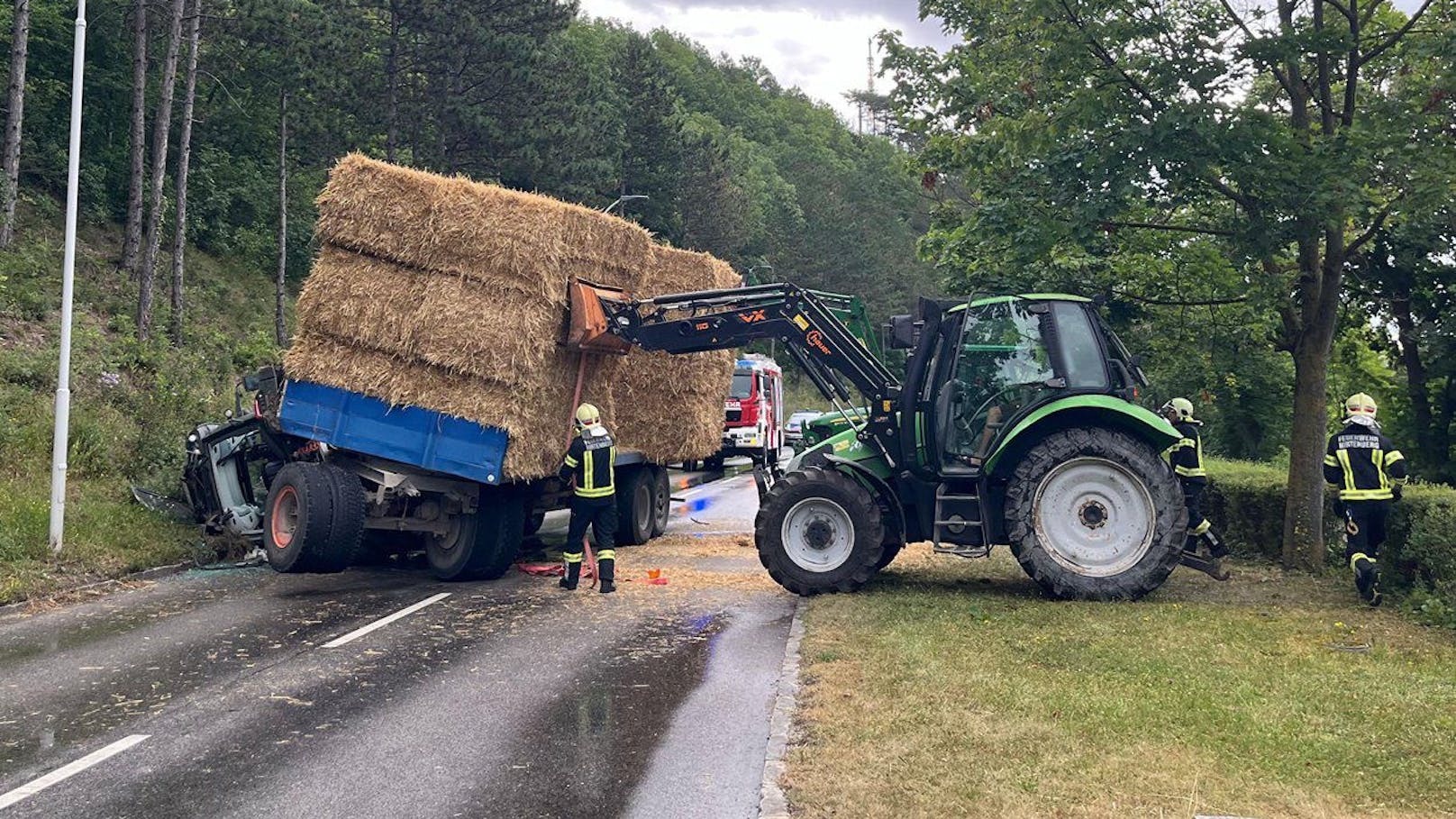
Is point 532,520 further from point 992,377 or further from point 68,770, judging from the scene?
point 68,770

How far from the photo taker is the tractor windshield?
31.9 ft

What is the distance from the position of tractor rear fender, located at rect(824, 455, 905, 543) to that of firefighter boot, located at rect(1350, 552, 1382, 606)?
11.8 ft

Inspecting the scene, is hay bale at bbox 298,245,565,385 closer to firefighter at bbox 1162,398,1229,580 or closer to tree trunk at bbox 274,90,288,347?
firefighter at bbox 1162,398,1229,580

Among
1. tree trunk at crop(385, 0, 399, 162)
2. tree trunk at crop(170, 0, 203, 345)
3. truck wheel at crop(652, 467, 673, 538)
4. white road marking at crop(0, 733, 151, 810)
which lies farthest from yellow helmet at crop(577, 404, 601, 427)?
tree trunk at crop(385, 0, 399, 162)

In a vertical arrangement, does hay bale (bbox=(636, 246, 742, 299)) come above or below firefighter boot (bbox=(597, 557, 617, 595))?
above

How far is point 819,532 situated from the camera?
10.0m

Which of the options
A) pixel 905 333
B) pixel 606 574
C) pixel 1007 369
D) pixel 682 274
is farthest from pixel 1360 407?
pixel 682 274

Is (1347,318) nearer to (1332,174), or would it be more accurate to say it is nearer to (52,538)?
(1332,174)

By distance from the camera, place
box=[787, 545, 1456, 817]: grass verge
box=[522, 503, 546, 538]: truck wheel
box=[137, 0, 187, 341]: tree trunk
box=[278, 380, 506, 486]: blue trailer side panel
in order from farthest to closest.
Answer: box=[137, 0, 187, 341]: tree trunk
box=[522, 503, 546, 538]: truck wheel
box=[278, 380, 506, 486]: blue trailer side panel
box=[787, 545, 1456, 817]: grass verge

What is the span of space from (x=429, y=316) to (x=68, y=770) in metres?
5.54

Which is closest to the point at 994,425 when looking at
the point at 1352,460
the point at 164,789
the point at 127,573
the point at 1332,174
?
the point at 1352,460

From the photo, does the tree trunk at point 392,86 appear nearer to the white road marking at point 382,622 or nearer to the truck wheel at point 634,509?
the truck wheel at point 634,509

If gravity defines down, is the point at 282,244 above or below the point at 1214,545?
above

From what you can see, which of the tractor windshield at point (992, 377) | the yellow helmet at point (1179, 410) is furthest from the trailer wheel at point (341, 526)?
the yellow helmet at point (1179, 410)
